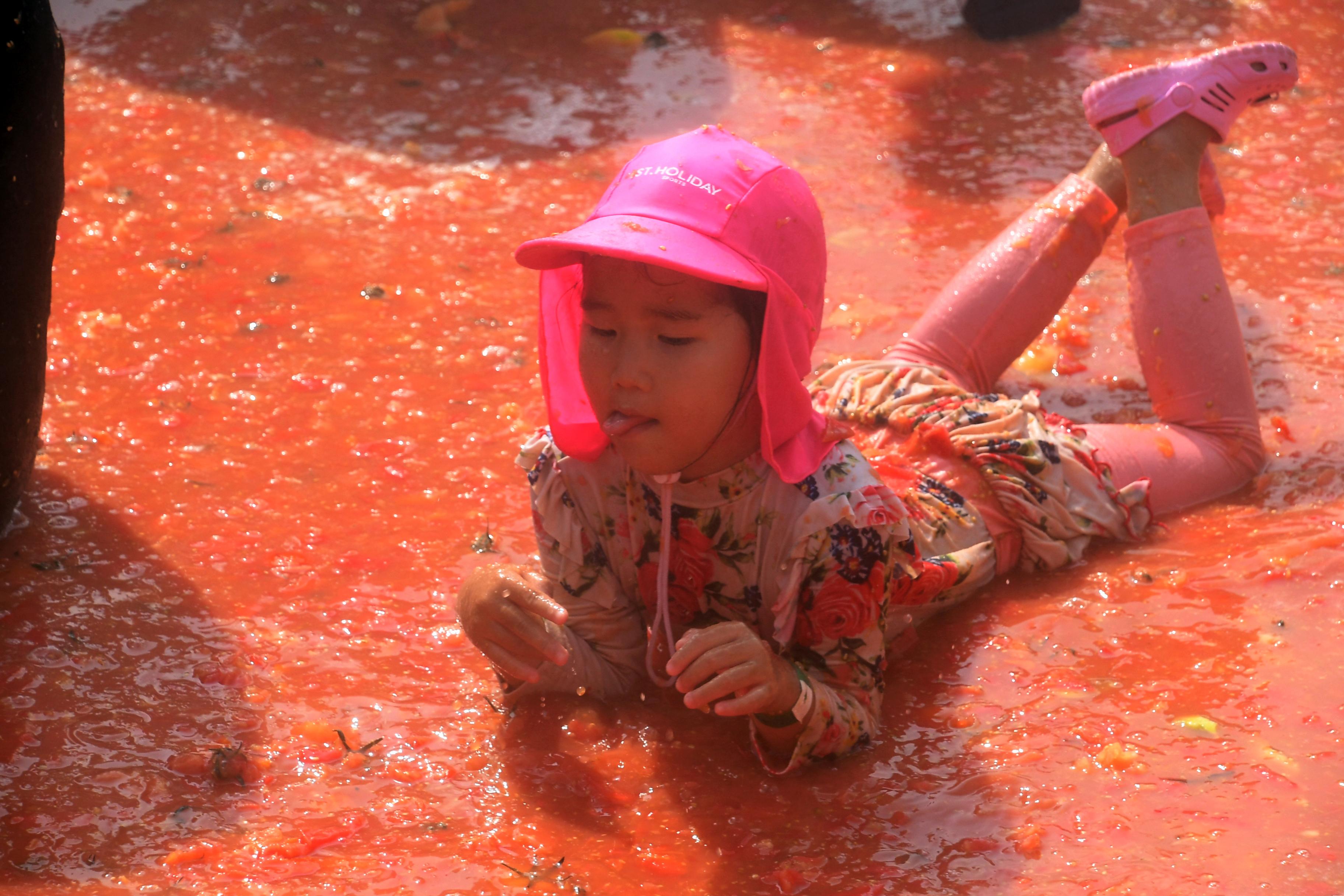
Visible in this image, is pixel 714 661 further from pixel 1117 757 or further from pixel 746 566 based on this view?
pixel 1117 757

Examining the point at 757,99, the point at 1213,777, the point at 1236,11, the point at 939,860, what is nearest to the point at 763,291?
the point at 939,860

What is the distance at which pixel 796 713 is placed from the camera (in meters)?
2.14

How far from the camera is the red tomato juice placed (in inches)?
82.1

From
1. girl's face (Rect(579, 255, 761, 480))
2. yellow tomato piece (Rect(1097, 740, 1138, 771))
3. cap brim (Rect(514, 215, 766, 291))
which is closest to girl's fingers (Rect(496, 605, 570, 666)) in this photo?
girl's face (Rect(579, 255, 761, 480))

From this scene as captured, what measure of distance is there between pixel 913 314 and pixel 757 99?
177 centimetres

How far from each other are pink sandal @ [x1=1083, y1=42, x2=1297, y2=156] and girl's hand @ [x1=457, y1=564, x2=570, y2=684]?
1.85 metres

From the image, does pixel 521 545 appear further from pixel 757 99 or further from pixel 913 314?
Answer: pixel 757 99

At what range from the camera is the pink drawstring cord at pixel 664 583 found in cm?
226

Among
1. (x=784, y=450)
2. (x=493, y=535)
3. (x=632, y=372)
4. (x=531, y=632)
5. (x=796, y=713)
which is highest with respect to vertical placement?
(x=632, y=372)

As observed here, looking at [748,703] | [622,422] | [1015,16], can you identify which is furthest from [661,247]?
[1015,16]

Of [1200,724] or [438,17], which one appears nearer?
[1200,724]

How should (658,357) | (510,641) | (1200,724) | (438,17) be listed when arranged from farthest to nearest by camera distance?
(438,17) < (1200,724) < (510,641) < (658,357)

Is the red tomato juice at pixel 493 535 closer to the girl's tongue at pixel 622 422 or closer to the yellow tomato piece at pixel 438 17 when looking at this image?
the yellow tomato piece at pixel 438 17

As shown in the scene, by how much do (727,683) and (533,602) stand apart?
34cm
